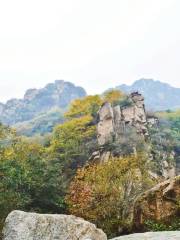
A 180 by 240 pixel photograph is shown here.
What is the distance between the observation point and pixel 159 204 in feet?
81.7

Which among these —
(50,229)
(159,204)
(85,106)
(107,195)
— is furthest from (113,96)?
(50,229)

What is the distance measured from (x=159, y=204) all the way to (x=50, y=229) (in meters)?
6.79

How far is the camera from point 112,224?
28719 mm

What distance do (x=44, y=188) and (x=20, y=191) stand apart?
280 cm

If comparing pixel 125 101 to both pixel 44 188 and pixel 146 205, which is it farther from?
pixel 146 205

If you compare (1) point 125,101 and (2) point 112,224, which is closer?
(2) point 112,224

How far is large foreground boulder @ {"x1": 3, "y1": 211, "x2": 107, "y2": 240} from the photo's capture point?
66.5ft

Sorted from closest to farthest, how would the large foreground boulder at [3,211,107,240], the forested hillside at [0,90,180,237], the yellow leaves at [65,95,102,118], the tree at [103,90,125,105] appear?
1. the large foreground boulder at [3,211,107,240]
2. the forested hillside at [0,90,180,237]
3. the yellow leaves at [65,95,102,118]
4. the tree at [103,90,125,105]

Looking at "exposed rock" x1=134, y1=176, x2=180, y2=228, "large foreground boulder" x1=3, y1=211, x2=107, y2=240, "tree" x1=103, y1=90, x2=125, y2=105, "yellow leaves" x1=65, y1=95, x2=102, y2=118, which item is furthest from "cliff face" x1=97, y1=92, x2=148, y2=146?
"large foreground boulder" x1=3, y1=211, x2=107, y2=240

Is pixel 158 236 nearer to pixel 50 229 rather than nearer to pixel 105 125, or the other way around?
pixel 50 229

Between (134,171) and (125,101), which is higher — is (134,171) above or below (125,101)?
below

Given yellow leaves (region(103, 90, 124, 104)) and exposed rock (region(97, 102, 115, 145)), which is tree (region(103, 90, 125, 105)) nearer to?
yellow leaves (region(103, 90, 124, 104))

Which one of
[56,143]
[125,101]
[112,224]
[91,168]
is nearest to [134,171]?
[91,168]

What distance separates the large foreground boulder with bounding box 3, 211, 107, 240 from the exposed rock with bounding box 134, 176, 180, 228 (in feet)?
16.0
